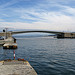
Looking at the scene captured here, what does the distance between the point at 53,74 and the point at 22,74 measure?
5914mm

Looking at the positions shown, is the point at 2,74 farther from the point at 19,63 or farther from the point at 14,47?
the point at 14,47

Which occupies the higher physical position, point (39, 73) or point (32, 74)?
point (32, 74)

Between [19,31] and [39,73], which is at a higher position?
[19,31]

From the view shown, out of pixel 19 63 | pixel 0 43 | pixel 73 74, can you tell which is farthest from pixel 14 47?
pixel 73 74

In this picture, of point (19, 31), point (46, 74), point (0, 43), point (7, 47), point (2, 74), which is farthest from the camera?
point (19, 31)

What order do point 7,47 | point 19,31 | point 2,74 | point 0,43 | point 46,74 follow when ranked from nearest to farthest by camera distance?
point 2,74 < point 46,74 < point 7,47 < point 0,43 < point 19,31

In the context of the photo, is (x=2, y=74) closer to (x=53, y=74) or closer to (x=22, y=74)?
(x=22, y=74)

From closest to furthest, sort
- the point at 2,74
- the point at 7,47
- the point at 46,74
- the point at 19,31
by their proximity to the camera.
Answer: the point at 2,74
the point at 46,74
the point at 7,47
the point at 19,31

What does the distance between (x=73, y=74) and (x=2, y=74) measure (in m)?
10.3

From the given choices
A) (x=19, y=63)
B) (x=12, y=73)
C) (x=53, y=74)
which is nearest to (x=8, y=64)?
(x=19, y=63)

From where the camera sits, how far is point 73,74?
57.2 feet

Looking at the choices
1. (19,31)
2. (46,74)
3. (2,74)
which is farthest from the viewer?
(19,31)

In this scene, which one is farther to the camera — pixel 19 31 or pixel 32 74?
pixel 19 31

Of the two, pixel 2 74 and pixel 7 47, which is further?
pixel 7 47
